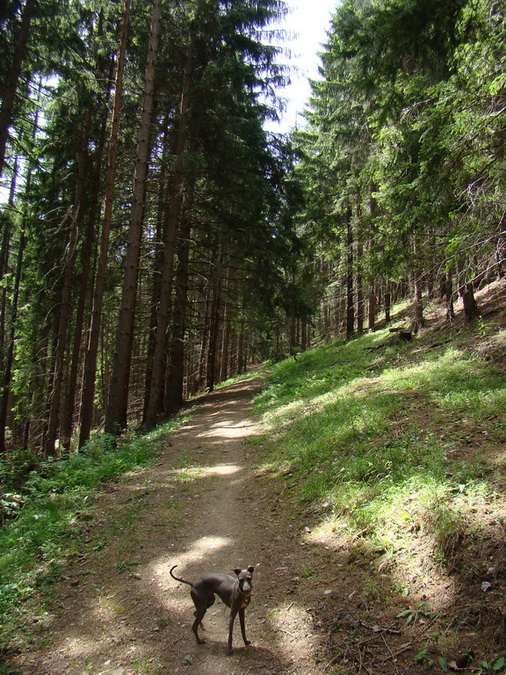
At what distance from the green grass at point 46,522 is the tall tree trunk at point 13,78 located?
23.1ft

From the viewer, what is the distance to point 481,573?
11.6 ft

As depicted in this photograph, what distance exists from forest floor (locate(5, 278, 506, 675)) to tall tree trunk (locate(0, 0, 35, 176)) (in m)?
8.55

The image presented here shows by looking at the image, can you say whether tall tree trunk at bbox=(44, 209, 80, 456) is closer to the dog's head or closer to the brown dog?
the brown dog

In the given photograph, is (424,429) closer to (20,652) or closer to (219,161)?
(20,652)

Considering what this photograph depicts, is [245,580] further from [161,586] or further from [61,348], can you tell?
[61,348]

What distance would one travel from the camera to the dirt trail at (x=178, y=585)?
346 cm

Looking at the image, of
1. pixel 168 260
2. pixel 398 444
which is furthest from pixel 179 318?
pixel 398 444

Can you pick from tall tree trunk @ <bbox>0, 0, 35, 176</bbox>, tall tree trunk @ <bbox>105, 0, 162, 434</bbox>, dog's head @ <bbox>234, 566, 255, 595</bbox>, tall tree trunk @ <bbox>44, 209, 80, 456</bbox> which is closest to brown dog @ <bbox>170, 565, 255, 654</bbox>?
dog's head @ <bbox>234, 566, 255, 595</bbox>

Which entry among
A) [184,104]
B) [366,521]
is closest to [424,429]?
[366,521]

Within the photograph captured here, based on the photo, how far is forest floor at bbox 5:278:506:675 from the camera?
10.8 feet

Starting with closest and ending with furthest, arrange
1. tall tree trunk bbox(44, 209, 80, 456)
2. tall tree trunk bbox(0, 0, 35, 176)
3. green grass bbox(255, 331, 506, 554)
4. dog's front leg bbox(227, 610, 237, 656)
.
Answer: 1. dog's front leg bbox(227, 610, 237, 656)
2. green grass bbox(255, 331, 506, 554)
3. tall tree trunk bbox(0, 0, 35, 176)
4. tall tree trunk bbox(44, 209, 80, 456)

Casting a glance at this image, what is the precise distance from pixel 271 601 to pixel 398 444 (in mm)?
3405

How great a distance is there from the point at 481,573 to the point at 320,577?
168 centimetres

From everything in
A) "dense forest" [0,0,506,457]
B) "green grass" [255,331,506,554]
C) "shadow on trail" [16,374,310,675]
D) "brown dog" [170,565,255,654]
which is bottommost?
"shadow on trail" [16,374,310,675]
